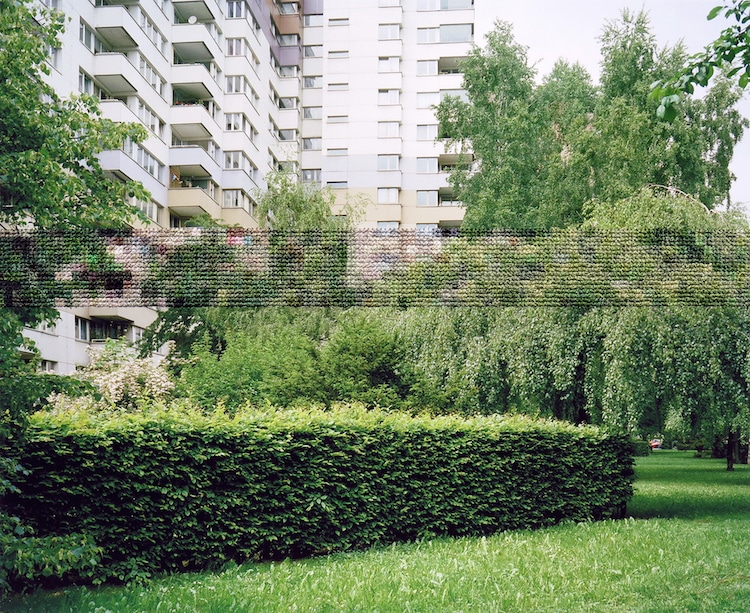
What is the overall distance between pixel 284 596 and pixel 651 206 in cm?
671

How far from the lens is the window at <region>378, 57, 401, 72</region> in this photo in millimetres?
30156

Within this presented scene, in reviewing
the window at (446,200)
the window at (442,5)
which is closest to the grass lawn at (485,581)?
the window at (446,200)

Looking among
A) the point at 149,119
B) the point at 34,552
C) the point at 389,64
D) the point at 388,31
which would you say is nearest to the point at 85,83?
the point at 149,119

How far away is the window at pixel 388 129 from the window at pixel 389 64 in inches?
77.8

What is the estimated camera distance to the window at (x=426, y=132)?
102ft

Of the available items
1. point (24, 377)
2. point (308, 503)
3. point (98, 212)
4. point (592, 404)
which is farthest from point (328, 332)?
point (24, 377)

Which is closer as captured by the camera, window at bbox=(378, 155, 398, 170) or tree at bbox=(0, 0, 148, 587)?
tree at bbox=(0, 0, 148, 587)

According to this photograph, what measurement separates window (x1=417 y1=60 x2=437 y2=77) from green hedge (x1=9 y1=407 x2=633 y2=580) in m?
23.9

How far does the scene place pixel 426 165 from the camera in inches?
1252

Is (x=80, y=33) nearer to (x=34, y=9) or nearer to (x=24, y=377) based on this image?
(x=34, y=9)

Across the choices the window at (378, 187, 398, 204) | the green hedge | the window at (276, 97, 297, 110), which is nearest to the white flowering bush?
the green hedge

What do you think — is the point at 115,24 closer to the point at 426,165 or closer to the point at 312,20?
the point at 312,20

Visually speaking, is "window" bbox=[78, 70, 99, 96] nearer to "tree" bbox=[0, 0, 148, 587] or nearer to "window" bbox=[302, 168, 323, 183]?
"window" bbox=[302, 168, 323, 183]

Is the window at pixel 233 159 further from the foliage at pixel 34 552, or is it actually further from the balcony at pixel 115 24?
the foliage at pixel 34 552
